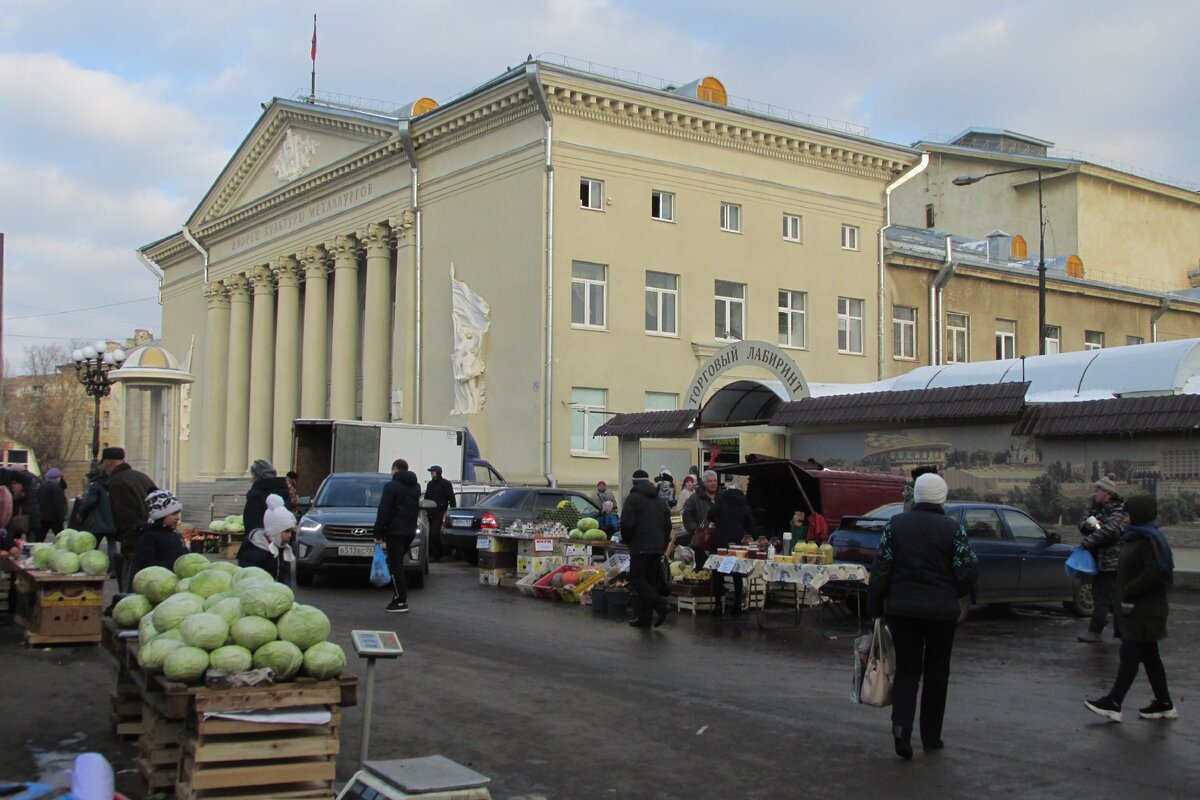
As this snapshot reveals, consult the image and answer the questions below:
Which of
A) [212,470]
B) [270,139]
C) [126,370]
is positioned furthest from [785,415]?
[212,470]

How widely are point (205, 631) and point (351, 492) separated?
14.2 metres

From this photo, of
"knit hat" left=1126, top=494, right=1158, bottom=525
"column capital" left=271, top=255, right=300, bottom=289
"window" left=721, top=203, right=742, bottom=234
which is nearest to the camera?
"knit hat" left=1126, top=494, right=1158, bottom=525

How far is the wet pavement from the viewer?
7297 millimetres

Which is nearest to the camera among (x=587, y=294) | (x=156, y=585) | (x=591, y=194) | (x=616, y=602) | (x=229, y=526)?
(x=156, y=585)

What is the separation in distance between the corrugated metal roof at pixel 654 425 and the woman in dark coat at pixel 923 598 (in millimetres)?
19377

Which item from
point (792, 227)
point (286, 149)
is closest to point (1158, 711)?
point (792, 227)

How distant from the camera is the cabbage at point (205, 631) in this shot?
6.28 m

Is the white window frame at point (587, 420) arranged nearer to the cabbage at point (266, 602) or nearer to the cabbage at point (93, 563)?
the cabbage at point (93, 563)

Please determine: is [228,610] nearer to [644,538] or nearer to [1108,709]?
[1108,709]

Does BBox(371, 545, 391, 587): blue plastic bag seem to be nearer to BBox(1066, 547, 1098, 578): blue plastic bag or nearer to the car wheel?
BBox(1066, 547, 1098, 578): blue plastic bag

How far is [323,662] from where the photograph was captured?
632cm

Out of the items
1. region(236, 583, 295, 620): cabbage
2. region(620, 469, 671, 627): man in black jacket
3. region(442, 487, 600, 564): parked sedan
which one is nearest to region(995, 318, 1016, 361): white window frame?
region(442, 487, 600, 564): parked sedan

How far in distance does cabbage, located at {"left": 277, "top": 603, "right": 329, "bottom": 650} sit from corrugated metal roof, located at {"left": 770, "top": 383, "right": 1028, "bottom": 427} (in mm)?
17593

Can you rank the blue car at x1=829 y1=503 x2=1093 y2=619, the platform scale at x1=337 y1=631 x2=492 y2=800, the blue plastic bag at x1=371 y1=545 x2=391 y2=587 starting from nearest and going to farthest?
the platform scale at x1=337 y1=631 x2=492 y2=800 → the blue plastic bag at x1=371 y1=545 x2=391 y2=587 → the blue car at x1=829 y1=503 x2=1093 y2=619
